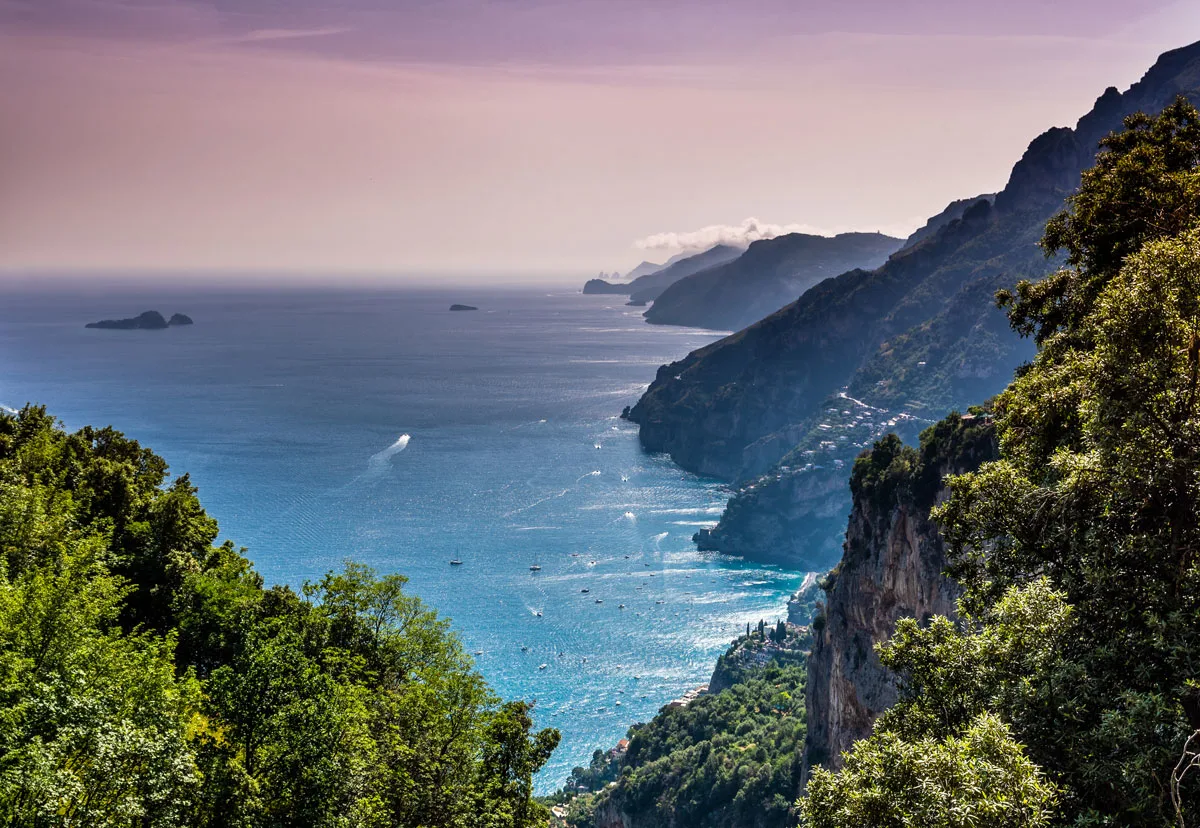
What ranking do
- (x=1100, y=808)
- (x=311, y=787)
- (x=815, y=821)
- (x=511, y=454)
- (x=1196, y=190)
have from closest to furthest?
(x=1100, y=808) → (x=815, y=821) → (x=1196, y=190) → (x=311, y=787) → (x=511, y=454)

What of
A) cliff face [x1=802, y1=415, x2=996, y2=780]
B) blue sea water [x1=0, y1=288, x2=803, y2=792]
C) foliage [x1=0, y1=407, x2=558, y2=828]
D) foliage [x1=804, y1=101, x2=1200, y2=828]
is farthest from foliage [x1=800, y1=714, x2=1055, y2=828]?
blue sea water [x1=0, y1=288, x2=803, y2=792]

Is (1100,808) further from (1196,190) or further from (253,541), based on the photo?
(253,541)

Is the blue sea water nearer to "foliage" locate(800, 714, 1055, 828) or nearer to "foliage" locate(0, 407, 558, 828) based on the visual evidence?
"foliage" locate(0, 407, 558, 828)

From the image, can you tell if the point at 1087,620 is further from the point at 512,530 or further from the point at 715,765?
the point at 512,530

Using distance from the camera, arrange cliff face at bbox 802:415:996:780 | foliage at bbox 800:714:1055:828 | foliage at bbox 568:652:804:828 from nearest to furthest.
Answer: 1. foliage at bbox 800:714:1055:828
2. cliff face at bbox 802:415:996:780
3. foliage at bbox 568:652:804:828

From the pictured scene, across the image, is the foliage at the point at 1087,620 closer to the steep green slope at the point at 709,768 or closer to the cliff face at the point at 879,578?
the cliff face at the point at 879,578

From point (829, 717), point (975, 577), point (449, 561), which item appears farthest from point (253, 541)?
point (975, 577)
